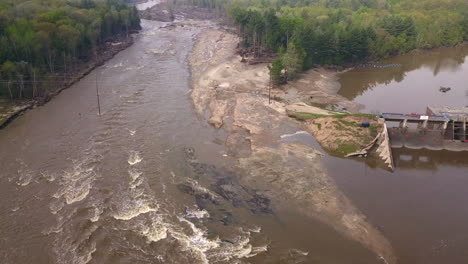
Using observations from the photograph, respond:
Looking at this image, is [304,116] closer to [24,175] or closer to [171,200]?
[171,200]

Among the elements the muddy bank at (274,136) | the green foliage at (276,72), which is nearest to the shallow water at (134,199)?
the muddy bank at (274,136)

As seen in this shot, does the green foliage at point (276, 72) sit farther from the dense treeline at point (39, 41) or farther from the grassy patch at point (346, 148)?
the dense treeline at point (39, 41)

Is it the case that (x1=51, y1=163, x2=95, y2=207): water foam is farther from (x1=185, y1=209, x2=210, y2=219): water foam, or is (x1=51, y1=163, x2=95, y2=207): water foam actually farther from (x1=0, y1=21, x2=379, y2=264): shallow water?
(x1=185, y1=209, x2=210, y2=219): water foam

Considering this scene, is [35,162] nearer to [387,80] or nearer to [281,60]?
[281,60]

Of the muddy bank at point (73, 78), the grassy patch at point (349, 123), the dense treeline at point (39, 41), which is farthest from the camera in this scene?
the dense treeline at point (39, 41)

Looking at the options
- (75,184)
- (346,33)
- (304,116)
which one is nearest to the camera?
(75,184)

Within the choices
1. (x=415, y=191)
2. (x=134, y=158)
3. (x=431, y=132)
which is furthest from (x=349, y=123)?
(x=134, y=158)
